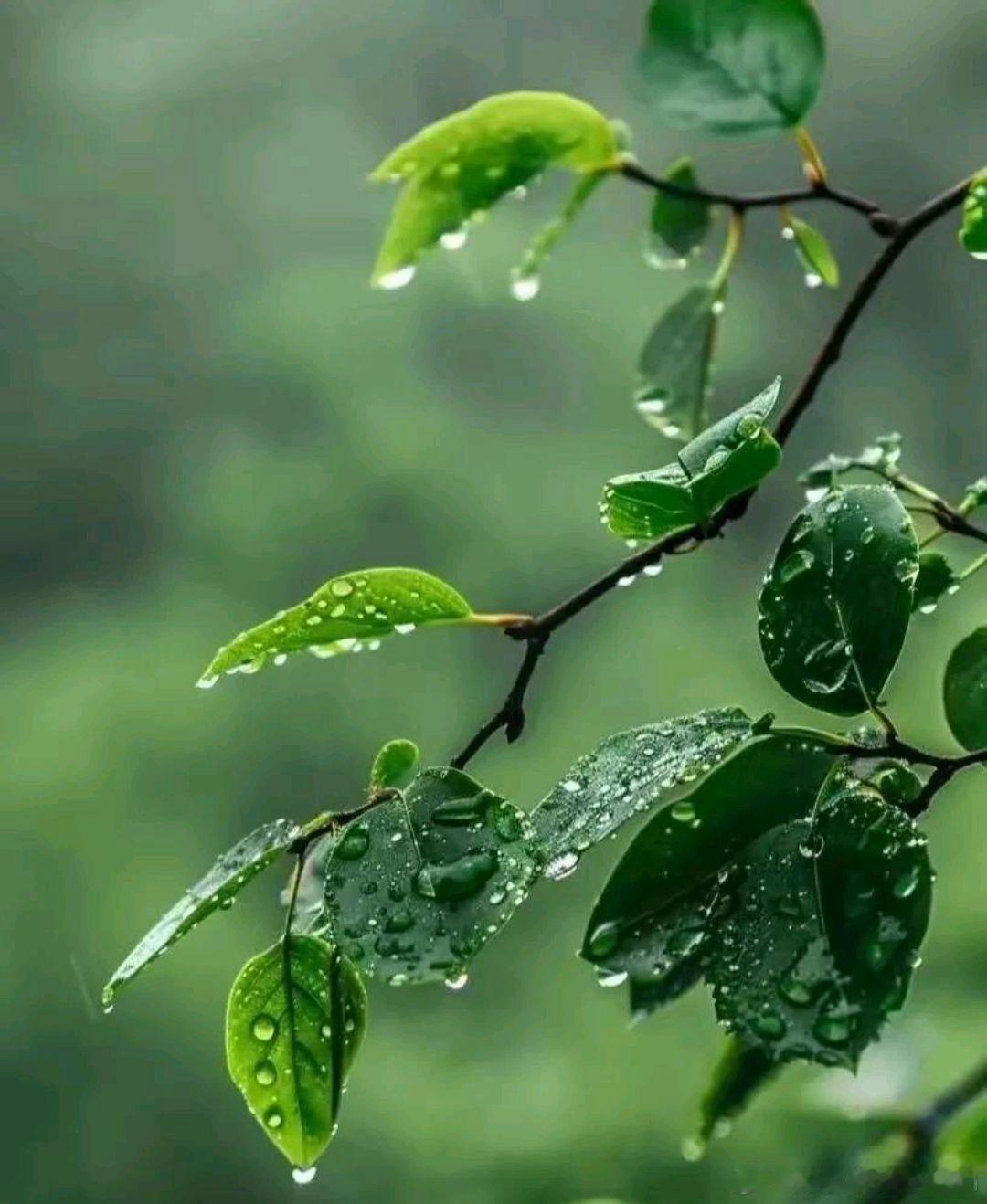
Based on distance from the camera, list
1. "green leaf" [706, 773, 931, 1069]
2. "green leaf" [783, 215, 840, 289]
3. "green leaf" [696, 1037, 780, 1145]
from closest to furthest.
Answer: "green leaf" [706, 773, 931, 1069] < "green leaf" [696, 1037, 780, 1145] < "green leaf" [783, 215, 840, 289]

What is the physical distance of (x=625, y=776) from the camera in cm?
25

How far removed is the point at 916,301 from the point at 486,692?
102 cm

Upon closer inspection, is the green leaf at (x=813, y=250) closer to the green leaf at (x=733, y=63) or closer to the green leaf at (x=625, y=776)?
the green leaf at (x=733, y=63)

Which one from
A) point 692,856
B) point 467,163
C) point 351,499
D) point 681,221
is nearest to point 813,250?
point 681,221

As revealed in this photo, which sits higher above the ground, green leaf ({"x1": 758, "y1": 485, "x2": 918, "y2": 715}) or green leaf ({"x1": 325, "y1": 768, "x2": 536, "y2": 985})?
green leaf ({"x1": 758, "y1": 485, "x2": 918, "y2": 715})

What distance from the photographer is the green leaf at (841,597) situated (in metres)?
0.26

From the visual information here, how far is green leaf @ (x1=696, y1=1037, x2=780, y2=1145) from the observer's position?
1.03 feet

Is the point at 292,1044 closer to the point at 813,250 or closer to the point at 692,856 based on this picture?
the point at 692,856

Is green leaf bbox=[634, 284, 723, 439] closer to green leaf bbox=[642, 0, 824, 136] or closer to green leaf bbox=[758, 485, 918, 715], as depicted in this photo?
green leaf bbox=[642, 0, 824, 136]

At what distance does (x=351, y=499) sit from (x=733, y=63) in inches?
90.9

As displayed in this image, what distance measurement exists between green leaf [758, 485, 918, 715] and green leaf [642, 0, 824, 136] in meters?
0.15

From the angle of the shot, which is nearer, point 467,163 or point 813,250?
point 467,163

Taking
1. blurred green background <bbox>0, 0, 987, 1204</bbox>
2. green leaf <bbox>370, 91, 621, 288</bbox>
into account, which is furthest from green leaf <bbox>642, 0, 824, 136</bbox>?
blurred green background <bbox>0, 0, 987, 1204</bbox>

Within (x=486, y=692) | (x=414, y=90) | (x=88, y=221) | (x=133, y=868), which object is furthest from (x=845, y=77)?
(x=133, y=868)
